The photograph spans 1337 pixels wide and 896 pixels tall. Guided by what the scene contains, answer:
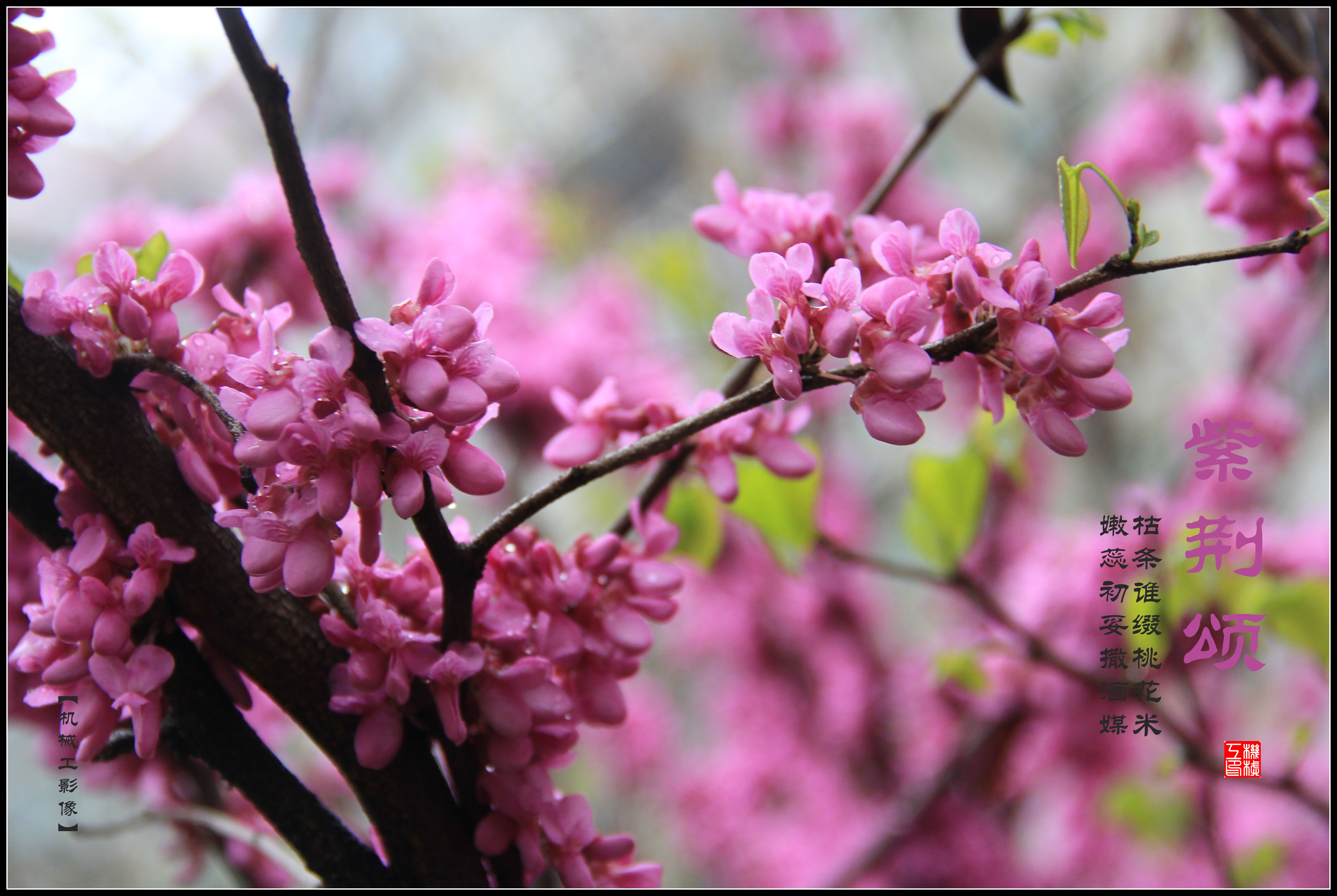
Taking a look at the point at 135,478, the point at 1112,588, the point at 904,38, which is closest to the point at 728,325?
the point at 135,478

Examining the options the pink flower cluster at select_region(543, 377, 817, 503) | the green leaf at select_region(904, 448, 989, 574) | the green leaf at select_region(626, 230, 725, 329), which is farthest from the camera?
the green leaf at select_region(626, 230, 725, 329)

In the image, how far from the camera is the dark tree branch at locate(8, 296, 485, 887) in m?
0.29

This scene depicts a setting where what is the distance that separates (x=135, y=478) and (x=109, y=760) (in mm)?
112

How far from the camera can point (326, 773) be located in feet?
3.11

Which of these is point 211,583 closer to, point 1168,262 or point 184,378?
point 184,378

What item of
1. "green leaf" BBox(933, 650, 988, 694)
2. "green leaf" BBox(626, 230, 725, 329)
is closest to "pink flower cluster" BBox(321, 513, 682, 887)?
"green leaf" BBox(933, 650, 988, 694)

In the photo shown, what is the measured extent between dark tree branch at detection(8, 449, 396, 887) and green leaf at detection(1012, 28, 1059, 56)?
1.76ft

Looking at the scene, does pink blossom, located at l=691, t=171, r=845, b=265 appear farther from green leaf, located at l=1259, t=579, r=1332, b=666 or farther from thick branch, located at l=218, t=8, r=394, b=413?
green leaf, located at l=1259, t=579, r=1332, b=666

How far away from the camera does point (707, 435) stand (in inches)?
13.7

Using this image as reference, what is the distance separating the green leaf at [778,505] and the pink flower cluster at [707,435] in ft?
0.46

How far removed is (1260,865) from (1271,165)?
0.67 m

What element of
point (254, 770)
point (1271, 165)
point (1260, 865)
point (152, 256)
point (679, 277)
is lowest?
point (1260, 865)

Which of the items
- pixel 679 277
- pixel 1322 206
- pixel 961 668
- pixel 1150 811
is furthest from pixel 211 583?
pixel 679 277

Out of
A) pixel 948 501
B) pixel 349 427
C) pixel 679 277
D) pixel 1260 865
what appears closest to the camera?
pixel 349 427
